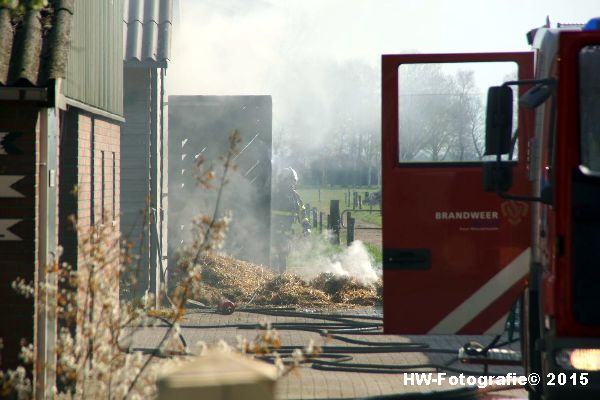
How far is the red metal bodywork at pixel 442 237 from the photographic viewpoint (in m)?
8.48

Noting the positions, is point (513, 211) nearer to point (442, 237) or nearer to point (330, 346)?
point (442, 237)

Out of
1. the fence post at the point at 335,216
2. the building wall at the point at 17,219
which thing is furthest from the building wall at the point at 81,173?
the fence post at the point at 335,216

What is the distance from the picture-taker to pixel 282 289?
17766mm

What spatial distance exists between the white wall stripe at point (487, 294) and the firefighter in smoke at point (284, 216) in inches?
536

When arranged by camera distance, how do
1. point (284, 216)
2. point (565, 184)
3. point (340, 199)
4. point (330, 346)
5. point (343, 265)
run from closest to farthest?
1. point (565, 184)
2. point (330, 346)
3. point (343, 265)
4. point (284, 216)
5. point (340, 199)

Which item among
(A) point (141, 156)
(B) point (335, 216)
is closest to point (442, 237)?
(A) point (141, 156)

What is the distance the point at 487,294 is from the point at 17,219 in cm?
394

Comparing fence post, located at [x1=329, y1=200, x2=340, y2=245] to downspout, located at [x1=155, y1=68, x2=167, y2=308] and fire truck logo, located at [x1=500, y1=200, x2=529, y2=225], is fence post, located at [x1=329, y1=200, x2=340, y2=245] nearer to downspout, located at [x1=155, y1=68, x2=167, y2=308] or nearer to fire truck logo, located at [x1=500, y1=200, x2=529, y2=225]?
downspout, located at [x1=155, y1=68, x2=167, y2=308]

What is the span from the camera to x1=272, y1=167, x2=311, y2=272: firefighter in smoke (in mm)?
22656

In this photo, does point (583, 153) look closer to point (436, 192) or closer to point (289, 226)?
point (436, 192)

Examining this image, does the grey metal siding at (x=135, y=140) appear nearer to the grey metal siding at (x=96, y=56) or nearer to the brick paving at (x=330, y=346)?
the brick paving at (x=330, y=346)

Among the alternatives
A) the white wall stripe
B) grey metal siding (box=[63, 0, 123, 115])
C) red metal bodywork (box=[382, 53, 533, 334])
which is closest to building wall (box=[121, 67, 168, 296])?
grey metal siding (box=[63, 0, 123, 115])

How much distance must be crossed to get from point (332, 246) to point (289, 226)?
5.33ft

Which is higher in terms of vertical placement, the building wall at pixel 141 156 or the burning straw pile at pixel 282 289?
the building wall at pixel 141 156
